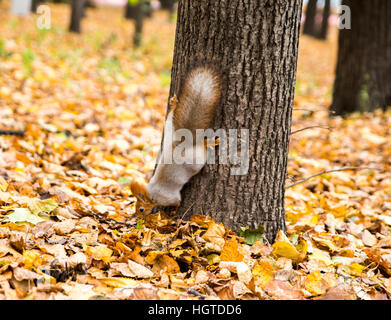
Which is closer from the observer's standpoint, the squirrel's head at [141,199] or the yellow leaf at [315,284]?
the yellow leaf at [315,284]

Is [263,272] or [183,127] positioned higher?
[183,127]

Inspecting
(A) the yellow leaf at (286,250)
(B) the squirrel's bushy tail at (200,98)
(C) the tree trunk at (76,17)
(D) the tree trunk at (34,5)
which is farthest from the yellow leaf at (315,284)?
(D) the tree trunk at (34,5)

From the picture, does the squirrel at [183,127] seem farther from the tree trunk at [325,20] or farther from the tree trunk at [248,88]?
the tree trunk at [325,20]

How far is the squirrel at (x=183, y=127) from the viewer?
1879 mm

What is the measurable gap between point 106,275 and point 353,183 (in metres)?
2.19

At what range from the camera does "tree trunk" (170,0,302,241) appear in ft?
6.01

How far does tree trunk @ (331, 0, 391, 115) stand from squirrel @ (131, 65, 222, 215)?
12.6 feet

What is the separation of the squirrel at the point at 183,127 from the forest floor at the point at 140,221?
135mm

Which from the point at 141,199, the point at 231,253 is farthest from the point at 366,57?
the point at 231,253

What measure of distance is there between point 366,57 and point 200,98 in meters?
4.06

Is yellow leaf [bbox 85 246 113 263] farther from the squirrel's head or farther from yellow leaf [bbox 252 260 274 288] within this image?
yellow leaf [bbox 252 260 274 288]

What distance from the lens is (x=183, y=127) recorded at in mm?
1938

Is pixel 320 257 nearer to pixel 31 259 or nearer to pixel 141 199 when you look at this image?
pixel 141 199

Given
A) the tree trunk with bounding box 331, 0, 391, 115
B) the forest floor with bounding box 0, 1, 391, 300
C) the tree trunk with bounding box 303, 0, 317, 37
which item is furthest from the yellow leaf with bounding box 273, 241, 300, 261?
the tree trunk with bounding box 303, 0, 317, 37
